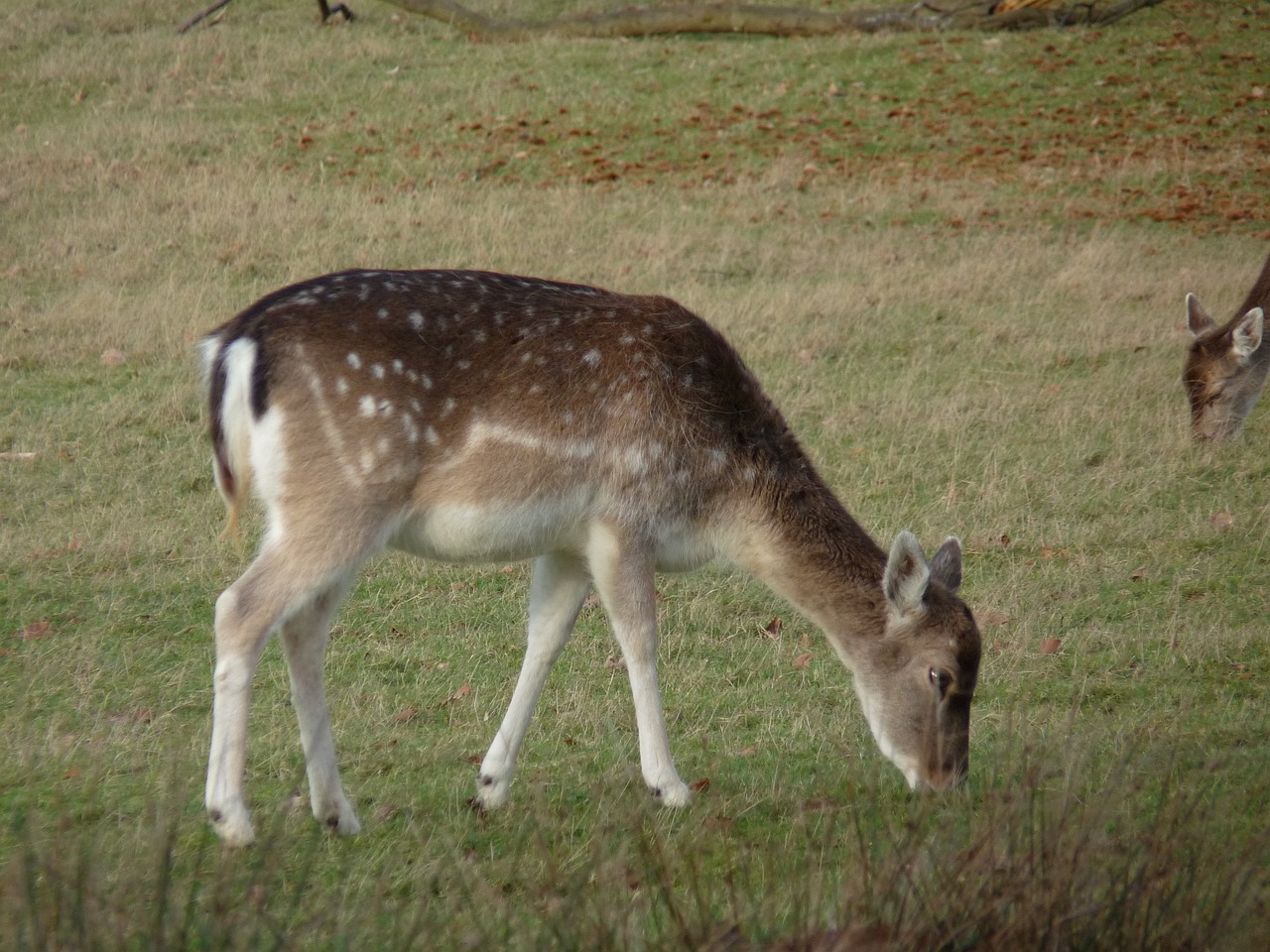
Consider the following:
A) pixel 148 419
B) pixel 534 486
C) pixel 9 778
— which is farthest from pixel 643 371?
pixel 148 419

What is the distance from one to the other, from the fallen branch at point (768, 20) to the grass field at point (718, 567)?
1.70 ft

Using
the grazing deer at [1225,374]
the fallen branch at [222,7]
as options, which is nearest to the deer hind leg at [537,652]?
the grazing deer at [1225,374]

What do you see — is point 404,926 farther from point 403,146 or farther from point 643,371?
point 403,146

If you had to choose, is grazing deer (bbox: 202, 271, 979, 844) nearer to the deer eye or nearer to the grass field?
the deer eye

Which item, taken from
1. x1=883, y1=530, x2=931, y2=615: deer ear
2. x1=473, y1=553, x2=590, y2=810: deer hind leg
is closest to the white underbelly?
x1=473, y1=553, x2=590, y2=810: deer hind leg

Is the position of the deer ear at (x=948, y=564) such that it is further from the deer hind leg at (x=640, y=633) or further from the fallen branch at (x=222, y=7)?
the fallen branch at (x=222, y=7)

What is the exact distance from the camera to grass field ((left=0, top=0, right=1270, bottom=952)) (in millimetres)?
3598

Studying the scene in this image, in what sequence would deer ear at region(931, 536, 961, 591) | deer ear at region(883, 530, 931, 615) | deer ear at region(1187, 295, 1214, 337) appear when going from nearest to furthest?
deer ear at region(883, 530, 931, 615)
deer ear at region(931, 536, 961, 591)
deer ear at region(1187, 295, 1214, 337)

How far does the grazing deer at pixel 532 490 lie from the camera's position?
4965 mm

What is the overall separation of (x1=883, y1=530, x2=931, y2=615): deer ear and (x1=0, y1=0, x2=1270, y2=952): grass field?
0.55 meters

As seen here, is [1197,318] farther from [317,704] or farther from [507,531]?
[317,704]

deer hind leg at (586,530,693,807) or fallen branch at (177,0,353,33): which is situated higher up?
fallen branch at (177,0,353,33)

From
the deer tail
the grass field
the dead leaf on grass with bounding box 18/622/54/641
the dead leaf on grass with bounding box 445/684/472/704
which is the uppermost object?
the deer tail

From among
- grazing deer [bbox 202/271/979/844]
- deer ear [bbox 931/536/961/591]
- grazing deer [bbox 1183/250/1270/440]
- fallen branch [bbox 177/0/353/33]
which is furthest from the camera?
fallen branch [bbox 177/0/353/33]
